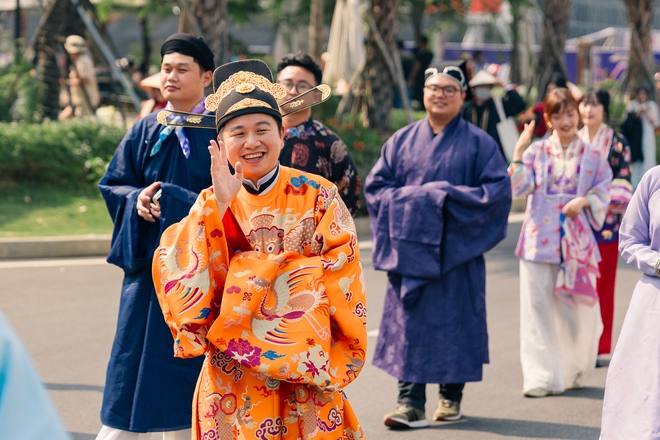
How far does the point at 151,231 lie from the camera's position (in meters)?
4.40

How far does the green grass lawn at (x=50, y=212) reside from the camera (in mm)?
11305

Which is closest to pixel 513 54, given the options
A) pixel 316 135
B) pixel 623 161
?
pixel 623 161

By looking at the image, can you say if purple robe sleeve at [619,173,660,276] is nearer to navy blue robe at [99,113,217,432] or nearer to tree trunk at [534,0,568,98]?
navy blue robe at [99,113,217,432]

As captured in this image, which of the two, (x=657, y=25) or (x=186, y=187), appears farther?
(x=657, y=25)

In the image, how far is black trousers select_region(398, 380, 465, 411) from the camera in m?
5.60

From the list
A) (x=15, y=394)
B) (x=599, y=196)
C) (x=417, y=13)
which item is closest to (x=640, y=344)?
(x=599, y=196)

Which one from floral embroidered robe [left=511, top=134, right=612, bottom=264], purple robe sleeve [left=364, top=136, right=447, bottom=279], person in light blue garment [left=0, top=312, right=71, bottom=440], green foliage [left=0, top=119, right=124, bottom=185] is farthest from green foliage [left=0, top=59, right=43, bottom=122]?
person in light blue garment [left=0, top=312, right=71, bottom=440]

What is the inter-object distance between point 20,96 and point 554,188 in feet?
35.0

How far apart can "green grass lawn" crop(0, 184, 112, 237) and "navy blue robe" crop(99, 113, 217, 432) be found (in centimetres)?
691

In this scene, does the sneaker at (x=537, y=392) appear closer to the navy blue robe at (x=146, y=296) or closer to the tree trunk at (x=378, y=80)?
the navy blue robe at (x=146, y=296)

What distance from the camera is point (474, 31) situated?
3931 cm

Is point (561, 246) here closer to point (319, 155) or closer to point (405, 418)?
point (405, 418)

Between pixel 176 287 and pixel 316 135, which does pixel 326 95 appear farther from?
pixel 316 135

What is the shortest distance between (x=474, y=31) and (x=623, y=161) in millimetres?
32984
